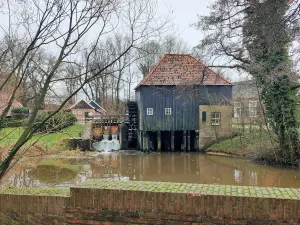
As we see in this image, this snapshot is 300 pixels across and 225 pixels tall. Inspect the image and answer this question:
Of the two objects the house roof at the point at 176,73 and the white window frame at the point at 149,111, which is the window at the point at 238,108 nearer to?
the house roof at the point at 176,73

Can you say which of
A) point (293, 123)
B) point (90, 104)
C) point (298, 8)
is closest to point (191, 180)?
point (293, 123)

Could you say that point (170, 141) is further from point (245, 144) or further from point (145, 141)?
point (245, 144)

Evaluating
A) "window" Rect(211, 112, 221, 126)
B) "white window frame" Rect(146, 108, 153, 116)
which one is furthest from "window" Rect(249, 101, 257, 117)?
"white window frame" Rect(146, 108, 153, 116)

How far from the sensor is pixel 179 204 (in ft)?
9.90

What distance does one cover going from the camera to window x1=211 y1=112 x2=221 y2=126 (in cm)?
2189

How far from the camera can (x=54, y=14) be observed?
4066 millimetres

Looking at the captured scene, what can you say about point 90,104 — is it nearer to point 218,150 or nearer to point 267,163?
point 218,150

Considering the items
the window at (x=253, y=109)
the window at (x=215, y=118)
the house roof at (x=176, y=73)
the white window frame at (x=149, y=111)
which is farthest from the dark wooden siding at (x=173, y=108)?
the window at (x=253, y=109)

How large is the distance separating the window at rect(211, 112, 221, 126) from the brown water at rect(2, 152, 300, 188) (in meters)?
3.21

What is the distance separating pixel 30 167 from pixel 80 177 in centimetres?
387

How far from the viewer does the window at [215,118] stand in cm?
2189

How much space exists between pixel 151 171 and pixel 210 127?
831cm

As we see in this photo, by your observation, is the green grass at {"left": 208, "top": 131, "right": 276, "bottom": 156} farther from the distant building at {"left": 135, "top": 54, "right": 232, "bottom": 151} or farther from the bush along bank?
the distant building at {"left": 135, "top": 54, "right": 232, "bottom": 151}

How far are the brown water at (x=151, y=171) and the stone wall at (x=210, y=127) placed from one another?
2.46 m
